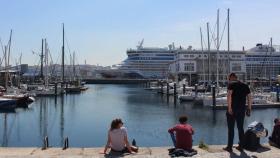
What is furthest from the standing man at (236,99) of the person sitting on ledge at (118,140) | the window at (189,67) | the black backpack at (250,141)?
the window at (189,67)

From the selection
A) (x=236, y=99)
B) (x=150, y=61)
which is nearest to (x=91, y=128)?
(x=236, y=99)

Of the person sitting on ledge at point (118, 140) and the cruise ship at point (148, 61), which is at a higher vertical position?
the cruise ship at point (148, 61)

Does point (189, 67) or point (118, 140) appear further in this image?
point (189, 67)

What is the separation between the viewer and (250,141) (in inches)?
442

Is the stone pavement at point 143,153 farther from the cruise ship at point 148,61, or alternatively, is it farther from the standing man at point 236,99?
the cruise ship at point 148,61

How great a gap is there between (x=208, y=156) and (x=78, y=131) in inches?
918

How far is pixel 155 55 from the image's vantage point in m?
170

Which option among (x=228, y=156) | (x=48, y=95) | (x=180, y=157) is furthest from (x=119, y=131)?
(x=48, y=95)

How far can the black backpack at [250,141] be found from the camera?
36.8ft

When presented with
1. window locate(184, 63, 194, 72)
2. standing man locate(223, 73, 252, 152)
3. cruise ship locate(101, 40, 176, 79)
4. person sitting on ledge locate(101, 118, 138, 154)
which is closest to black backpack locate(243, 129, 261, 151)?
standing man locate(223, 73, 252, 152)

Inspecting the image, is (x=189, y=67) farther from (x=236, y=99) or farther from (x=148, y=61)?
(x=236, y=99)

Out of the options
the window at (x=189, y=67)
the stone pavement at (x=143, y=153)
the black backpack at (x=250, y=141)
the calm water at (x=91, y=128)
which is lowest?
the calm water at (x=91, y=128)

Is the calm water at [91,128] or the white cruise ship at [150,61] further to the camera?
the white cruise ship at [150,61]

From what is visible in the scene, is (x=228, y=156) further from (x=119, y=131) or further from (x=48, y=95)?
(x=48, y=95)
